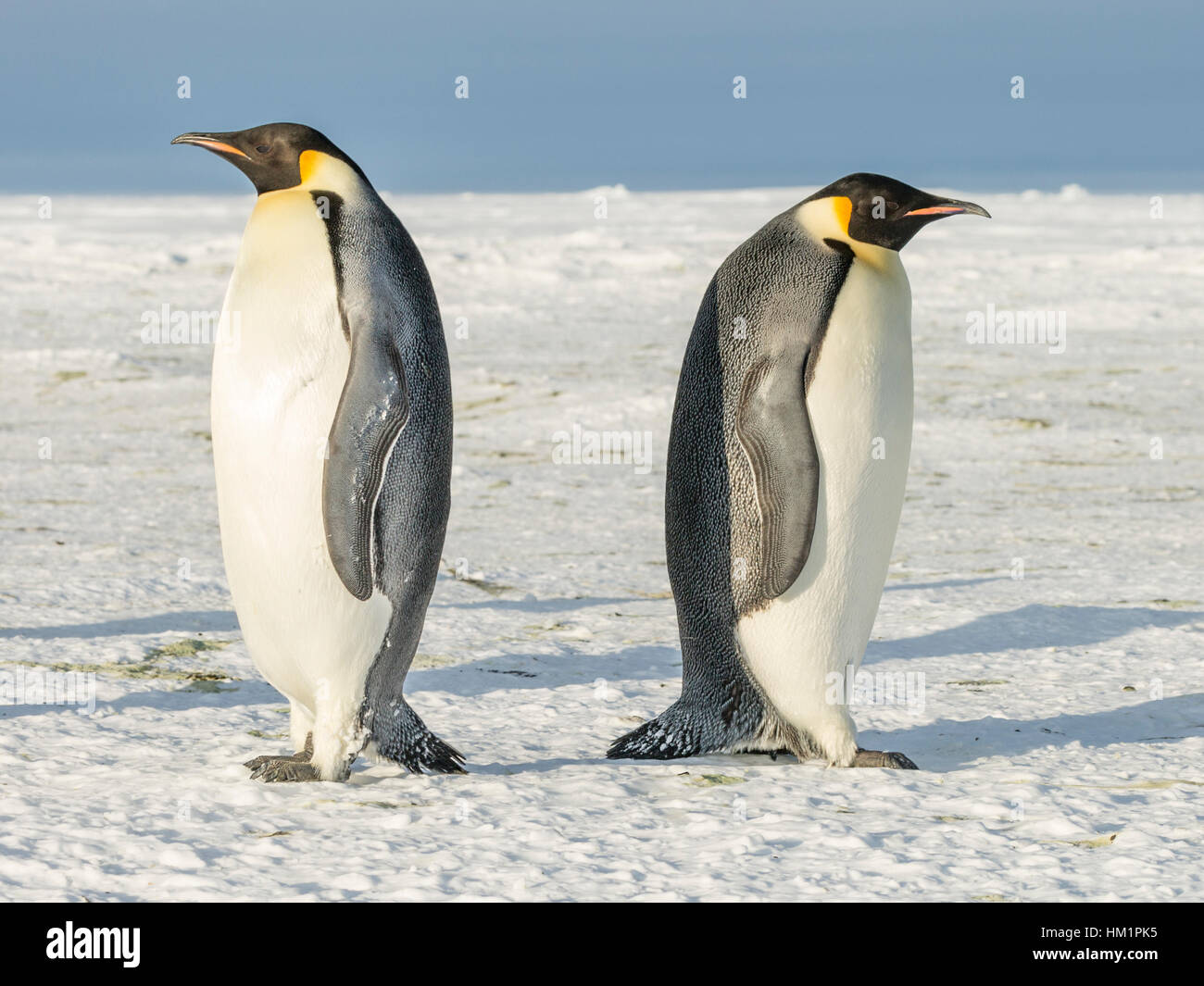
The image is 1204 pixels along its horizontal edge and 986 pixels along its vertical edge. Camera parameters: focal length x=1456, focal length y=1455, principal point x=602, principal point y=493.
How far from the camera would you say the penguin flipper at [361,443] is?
11.4 ft

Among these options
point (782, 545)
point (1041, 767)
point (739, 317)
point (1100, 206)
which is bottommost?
point (1041, 767)

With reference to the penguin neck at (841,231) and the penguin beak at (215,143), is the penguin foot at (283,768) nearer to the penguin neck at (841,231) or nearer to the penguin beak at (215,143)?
the penguin beak at (215,143)

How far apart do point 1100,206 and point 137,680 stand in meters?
38.5

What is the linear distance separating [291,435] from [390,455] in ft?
0.82

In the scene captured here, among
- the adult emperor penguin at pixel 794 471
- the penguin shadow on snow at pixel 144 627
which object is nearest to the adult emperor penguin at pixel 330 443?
the adult emperor penguin at pixel 794 471

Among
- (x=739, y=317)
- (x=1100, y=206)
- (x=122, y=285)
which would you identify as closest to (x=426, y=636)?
(x=739, y=317)

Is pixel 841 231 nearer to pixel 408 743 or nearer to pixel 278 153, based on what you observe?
pixel 278 153

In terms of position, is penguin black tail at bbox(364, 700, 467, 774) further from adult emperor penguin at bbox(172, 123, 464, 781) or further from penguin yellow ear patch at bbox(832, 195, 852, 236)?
penguin yellow ear patch at bbox(832, 195, 852, 236)

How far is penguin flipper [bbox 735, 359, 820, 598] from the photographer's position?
12.4ft

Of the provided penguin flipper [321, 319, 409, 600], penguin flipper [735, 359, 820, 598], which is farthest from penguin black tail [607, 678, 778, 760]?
penguin flipper [321, 319, 409, 600]

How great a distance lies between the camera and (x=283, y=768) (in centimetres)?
361

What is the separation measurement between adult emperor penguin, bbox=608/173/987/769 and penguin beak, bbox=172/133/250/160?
1335 millimetres
